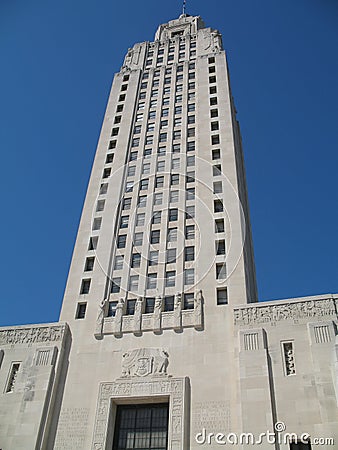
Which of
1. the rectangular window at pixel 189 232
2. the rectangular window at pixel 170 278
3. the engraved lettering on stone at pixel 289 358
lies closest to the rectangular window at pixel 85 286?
the rectangular window at pixel 170 278

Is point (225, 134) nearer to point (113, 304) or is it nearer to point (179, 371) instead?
point (113, 304)

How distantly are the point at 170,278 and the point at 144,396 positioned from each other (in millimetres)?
9735

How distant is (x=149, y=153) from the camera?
46.7m

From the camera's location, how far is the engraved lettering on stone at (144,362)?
97.0 feet

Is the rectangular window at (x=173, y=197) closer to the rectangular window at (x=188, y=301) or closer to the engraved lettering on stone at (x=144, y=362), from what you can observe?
the rectangular window at (x=188, y=301)

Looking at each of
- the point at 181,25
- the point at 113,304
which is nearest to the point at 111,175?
the point at 113,304

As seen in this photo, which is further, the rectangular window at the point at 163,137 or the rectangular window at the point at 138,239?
the rectangular window at the point at 163,137

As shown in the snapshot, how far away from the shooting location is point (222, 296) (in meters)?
33.1

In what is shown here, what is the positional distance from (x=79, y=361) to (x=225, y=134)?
87.9ft

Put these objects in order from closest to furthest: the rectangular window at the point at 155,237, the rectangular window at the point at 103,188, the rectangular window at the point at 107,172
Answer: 1. the rectangular window at the point at 155,237
2. the rectangular window at the point at 103,188
3. the rectangular window at the point at 107,172

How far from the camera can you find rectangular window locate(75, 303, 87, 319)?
34.4m

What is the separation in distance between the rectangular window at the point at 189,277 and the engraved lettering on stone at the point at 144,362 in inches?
245

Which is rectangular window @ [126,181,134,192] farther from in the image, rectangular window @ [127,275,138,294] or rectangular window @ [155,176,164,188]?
rectangular window @ [127,275,138,294]

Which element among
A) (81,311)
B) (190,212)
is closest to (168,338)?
(81,311)
